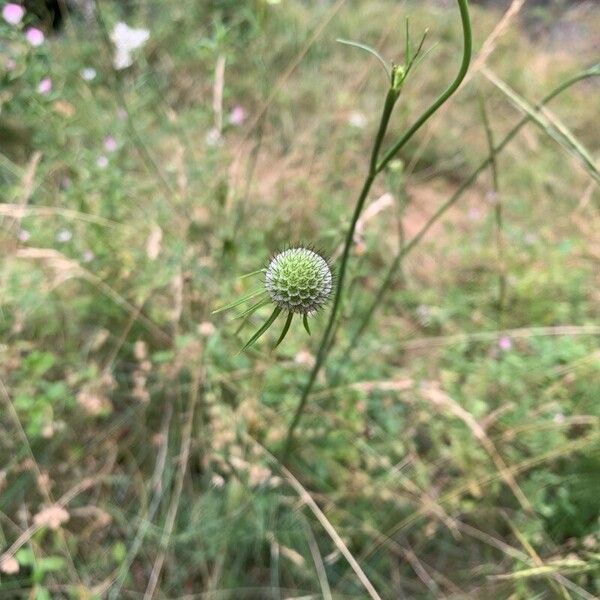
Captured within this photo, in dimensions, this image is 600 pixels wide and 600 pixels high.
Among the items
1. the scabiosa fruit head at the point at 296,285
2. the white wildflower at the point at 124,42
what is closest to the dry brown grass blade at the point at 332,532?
the scabiosa fruit head at the point at 296,285

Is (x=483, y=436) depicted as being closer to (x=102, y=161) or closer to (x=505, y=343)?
(x=505, y=343)

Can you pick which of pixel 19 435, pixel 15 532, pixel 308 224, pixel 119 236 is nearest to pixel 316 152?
pixel 308 224

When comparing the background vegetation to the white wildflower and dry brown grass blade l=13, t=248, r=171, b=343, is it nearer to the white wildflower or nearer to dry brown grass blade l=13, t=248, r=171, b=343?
dry brown grass blade l=13, t=248, r=171, b=343

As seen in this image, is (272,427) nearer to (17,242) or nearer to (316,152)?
(17,242)

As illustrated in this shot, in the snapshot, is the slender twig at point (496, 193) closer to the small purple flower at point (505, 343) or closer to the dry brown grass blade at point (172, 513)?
the small purple flower at point (505, 343)

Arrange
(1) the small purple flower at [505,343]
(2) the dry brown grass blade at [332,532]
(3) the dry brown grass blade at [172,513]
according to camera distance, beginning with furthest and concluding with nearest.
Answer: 1. (1) the small purple flower at [505,343]
2. (3) the dry brown grass blade at [172,513]
3. (2) the dry brown grass blade at [332,532]

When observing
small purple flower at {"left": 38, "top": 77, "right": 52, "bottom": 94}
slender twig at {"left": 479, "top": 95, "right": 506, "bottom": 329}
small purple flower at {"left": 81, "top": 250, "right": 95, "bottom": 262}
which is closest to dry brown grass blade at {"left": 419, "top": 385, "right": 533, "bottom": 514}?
slender twig at {"left": 479, "top": 95, "right": 506, "bottom": 329}
